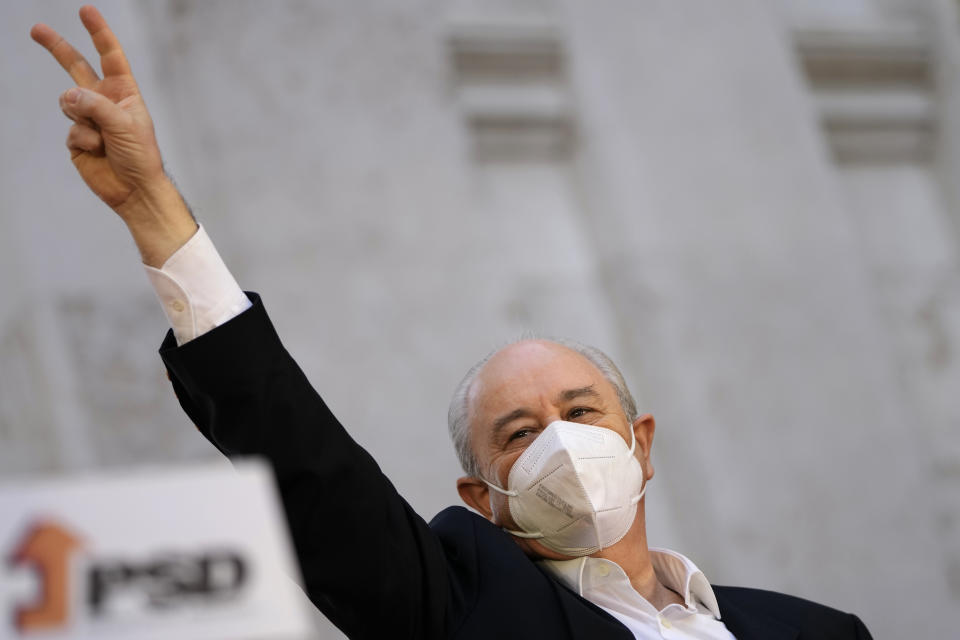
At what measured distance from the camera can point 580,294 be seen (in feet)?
18.7

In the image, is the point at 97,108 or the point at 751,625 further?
the point at 751,625

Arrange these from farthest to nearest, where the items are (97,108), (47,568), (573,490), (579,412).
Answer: (579,412)
(573,490)
(97,108)
(47,568)

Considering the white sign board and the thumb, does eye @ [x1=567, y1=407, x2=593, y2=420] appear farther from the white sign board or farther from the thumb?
the white sign board

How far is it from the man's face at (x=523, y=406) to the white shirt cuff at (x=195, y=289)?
92cm

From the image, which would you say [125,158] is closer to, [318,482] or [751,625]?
[318,482]

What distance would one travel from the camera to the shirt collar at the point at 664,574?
2.45m

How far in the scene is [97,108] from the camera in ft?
5.58

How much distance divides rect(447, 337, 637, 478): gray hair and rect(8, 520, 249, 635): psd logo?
178 cm

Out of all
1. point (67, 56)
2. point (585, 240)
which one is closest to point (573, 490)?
point (67, 56)

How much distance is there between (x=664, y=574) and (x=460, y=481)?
1.61ft

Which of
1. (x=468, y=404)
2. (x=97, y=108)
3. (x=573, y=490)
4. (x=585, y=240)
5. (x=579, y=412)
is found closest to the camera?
(x=97, y=108)

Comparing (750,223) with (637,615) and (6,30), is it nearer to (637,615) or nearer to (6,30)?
(6,30)

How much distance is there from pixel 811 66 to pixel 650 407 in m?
2.32

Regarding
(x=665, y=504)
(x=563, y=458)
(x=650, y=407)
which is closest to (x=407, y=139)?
(x=650, y=407)
